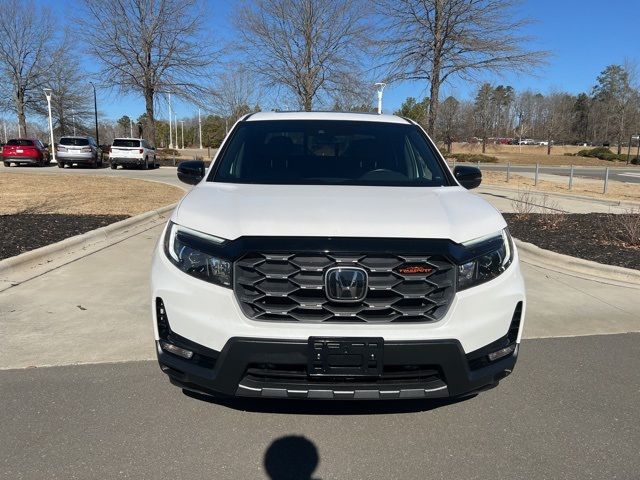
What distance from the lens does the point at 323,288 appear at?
2471 millimetres

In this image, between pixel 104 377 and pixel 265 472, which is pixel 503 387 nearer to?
pixel 265 472

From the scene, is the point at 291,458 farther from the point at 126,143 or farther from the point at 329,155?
the point at 126,143

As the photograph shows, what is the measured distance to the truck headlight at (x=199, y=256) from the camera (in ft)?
8.33

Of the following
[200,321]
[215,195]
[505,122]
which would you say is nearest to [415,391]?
[200,321]

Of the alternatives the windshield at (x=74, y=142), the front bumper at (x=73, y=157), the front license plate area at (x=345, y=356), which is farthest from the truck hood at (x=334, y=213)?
the windshield at (x=74, y=142)

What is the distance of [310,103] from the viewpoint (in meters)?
25.5

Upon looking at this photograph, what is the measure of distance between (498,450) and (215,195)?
2189mm

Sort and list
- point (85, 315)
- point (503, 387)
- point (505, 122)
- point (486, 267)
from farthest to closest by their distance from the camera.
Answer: point (505, 122) → point (85, 315) → point (503, 387) → point (486, 267)

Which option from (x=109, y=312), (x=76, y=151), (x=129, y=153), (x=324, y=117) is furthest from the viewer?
(x=129, y=153)

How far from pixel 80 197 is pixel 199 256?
11.8 meters

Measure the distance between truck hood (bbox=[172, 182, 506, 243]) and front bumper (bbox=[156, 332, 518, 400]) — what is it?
1.81ft

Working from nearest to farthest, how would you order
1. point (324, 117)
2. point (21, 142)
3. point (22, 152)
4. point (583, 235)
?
point (324, 117), point (583, 235), point (22, 152), point (21, 142)

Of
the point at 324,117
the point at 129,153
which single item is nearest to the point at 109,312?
the point at 324,117

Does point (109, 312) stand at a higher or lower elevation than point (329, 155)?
lower
